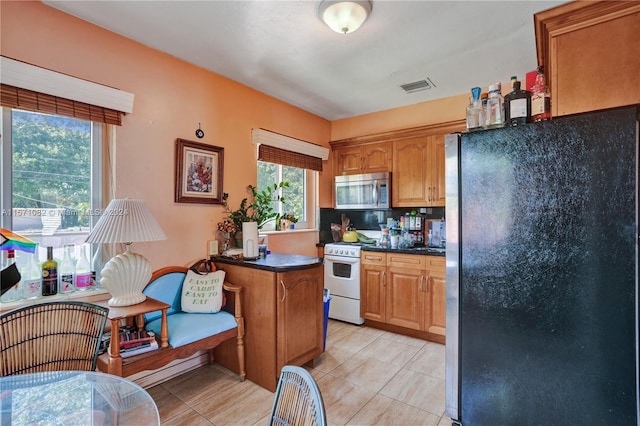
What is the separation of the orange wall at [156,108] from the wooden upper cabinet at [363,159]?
1292 mm

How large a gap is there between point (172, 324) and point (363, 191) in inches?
100

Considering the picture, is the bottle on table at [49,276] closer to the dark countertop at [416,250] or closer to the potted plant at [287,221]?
the potted plant at [287,221]

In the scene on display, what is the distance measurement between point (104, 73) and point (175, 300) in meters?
1.74

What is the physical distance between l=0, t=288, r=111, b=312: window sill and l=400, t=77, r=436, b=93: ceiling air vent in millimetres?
3146

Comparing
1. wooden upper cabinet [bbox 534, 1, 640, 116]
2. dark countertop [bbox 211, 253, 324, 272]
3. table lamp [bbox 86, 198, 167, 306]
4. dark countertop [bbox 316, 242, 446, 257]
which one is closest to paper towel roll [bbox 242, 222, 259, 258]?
dark countertop [bbox 211, 253, 324, 272]

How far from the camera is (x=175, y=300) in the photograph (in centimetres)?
242

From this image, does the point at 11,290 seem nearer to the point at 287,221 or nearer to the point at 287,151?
the point at 287,221

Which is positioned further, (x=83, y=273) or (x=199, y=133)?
(x=199, y=133)

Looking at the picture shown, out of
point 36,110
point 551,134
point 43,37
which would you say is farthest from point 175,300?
point 551,134

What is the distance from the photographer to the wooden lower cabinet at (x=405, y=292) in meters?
3.07

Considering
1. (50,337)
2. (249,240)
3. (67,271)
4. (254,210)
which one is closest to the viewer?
(50,337)

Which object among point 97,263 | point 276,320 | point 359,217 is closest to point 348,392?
point 276,320

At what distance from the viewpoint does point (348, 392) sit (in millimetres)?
2229

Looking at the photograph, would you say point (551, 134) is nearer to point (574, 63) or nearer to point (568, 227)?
point (568, 227)
